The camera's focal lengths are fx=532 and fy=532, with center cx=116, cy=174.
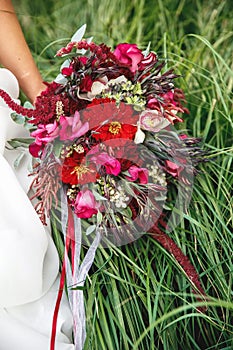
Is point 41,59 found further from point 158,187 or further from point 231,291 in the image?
point 231,291

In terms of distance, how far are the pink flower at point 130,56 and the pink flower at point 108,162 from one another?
22 centimetres

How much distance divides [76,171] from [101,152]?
6cm

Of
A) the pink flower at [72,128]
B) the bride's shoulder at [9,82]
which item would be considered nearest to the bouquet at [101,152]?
the pink flower at [72,128]

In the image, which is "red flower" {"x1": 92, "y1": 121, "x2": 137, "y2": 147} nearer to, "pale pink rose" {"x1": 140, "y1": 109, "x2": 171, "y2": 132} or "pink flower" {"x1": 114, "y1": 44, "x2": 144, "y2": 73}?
"pale pink rose" {"x1": 140, "y1": 109, "x2": 171, "y2": 132}

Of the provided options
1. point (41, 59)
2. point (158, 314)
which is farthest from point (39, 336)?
point (41, 59)

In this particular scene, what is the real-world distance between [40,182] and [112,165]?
0.47 ft

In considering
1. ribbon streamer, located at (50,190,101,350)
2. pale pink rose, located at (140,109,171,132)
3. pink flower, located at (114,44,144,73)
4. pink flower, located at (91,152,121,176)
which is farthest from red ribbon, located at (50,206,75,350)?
pink flower, located at (114,44,144,73)

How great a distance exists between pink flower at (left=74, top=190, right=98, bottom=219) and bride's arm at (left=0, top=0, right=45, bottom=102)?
1.15ft

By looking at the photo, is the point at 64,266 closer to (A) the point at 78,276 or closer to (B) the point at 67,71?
(A) the point at 78,276

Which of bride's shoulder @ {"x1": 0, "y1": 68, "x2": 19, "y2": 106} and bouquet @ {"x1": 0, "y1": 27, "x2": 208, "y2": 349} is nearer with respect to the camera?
bouquet @ {"x1": 0, "y1": 27, "x2": 208, "y2": 349}

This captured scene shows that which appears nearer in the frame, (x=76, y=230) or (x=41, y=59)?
(x=76, y=230)

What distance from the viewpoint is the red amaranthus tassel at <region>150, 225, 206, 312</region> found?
3.58ft

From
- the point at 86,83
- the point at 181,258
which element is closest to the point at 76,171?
the point at 86,83

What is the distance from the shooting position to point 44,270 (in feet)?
3.51
